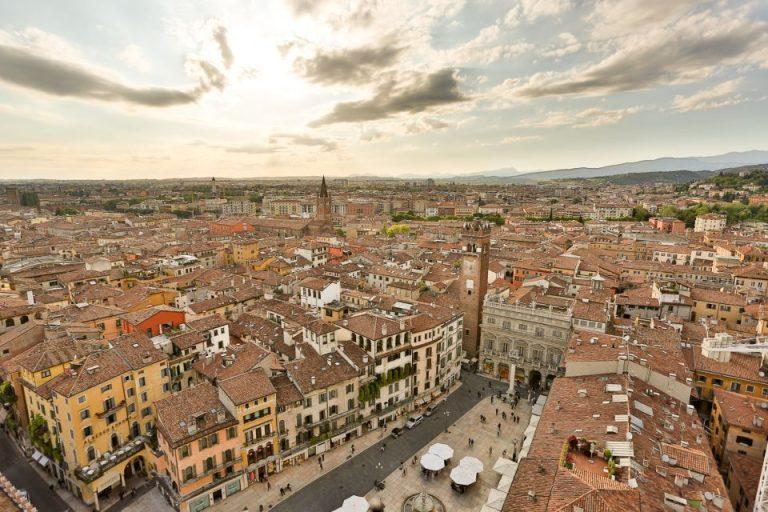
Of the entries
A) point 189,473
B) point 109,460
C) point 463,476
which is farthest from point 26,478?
point 463,476

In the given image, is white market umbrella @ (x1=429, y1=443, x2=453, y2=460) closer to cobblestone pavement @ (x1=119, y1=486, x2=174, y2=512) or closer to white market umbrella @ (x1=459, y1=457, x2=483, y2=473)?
white market umbrella @ (x1=459, y1=457, x2=483, y2=473)

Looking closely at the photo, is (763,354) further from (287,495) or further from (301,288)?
(301,288)

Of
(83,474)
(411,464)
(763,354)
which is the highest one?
(763,354)

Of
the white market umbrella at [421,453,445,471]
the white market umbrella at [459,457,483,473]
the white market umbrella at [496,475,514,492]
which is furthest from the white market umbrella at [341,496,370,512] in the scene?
the white market umbrella at [496,475,514,492]

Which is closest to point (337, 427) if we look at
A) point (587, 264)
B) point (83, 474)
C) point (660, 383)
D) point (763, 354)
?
point (83, 474)

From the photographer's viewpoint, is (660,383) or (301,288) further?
(301,288)

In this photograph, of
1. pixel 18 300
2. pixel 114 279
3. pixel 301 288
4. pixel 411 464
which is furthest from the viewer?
pixel 114 279

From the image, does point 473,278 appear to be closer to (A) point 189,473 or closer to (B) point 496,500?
(B) point 496,500

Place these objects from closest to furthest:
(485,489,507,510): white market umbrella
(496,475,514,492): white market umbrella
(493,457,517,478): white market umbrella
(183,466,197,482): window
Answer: (485,489,507,510): white market umbrella, (496,475,514,492): white market umbrella, (493,457,517,478): white market umbrella, (183,466,197,482): window
